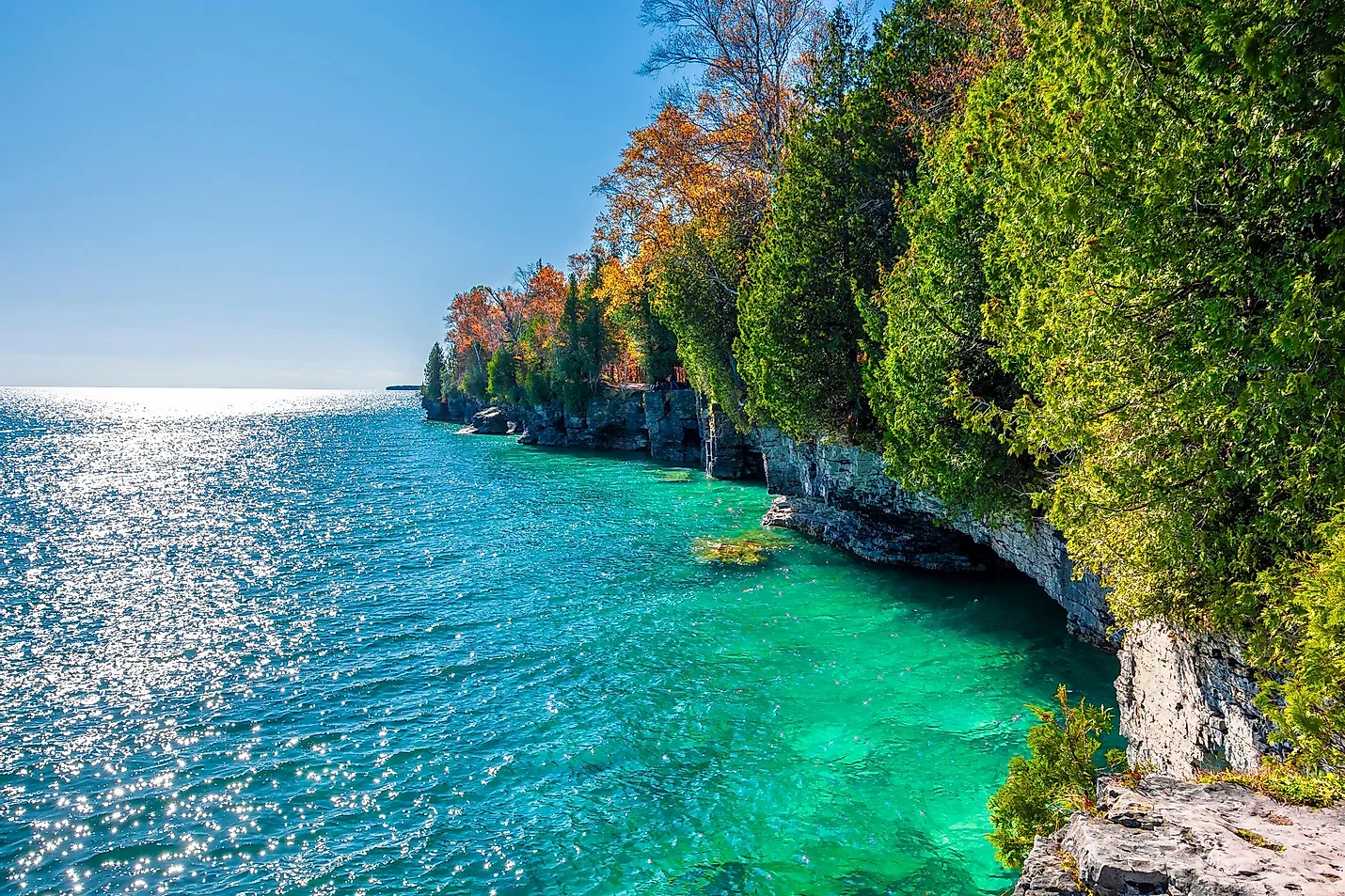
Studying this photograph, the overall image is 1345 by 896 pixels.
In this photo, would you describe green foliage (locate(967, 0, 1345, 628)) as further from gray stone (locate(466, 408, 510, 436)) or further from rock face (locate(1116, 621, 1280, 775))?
gray stone (locate(466, 408, 510, 436))

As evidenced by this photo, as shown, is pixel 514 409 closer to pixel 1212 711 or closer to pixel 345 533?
pixel 345 533

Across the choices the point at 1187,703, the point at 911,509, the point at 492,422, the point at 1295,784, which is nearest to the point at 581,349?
the point at 492,422

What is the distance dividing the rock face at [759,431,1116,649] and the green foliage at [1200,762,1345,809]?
3339 millimetres

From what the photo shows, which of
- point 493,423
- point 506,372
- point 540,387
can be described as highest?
point 506,372

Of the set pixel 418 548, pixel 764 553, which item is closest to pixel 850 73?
pixel 764 553

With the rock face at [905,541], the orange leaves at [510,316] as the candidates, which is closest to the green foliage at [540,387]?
the orange leaves at [510,316]

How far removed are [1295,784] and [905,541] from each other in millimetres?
19797

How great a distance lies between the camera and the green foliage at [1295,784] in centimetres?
630

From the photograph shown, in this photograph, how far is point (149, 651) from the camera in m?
20.4

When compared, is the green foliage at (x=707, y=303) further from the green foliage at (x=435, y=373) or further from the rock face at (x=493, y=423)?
the green foliage at (x=435, y=373)

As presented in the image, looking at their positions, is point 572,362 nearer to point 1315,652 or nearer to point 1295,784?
point 1315,652

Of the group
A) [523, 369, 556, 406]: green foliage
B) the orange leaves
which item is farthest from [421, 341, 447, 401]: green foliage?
[523, 369, 556, 406]: green foliage

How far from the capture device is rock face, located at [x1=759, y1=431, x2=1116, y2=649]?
1727cm

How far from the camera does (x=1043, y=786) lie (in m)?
8.77
